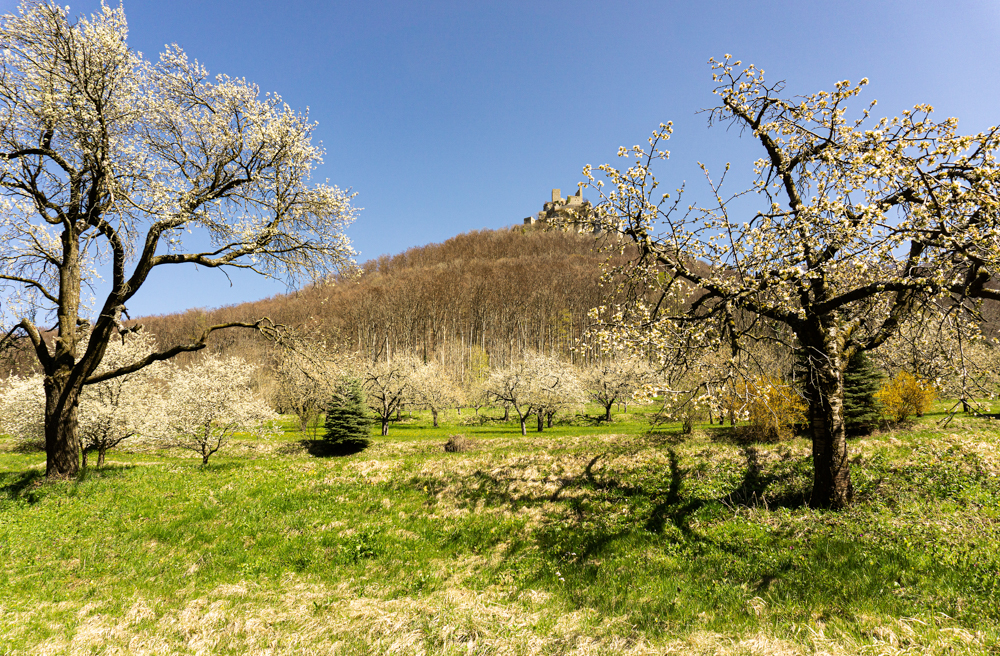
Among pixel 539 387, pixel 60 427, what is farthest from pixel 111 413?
pixel 539 387

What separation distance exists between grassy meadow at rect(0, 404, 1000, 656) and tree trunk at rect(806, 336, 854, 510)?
1.83 feet

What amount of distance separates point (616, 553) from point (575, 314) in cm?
9288

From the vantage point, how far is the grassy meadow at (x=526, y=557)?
5.30 metres

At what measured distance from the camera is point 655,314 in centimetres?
917

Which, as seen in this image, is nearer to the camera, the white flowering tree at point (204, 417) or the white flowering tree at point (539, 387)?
the white flowering tree at point (204, 417)

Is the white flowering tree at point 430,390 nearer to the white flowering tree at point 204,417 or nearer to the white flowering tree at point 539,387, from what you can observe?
the white flowering tree at point 539,387

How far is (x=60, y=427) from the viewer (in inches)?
454

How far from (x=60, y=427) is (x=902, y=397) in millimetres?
37735

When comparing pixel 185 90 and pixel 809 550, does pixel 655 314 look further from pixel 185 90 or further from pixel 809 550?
pixel 185 90

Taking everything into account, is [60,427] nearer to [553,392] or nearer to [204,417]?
[204,417]

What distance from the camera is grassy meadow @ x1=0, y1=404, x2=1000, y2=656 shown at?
5.30 meters

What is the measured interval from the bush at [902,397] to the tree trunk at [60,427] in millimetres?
32931

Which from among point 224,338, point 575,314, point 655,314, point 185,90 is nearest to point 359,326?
point 224,338

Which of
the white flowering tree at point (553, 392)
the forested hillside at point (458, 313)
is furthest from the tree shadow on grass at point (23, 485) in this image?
the forested hillside at point (458, 313)
